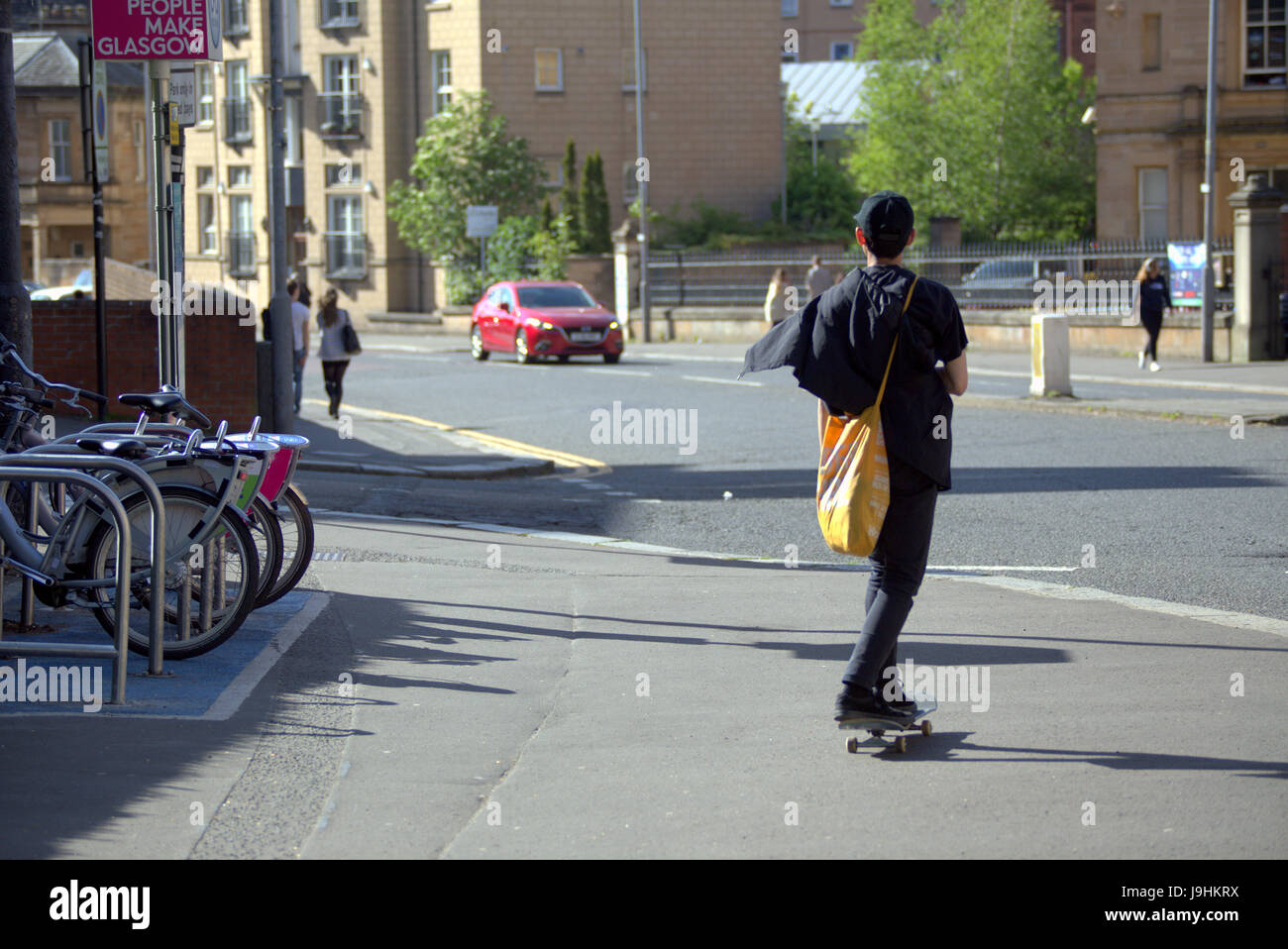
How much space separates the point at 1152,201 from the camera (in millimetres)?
39594

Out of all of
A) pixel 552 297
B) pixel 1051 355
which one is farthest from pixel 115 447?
pixel 552 297

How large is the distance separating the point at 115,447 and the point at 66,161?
68065mm

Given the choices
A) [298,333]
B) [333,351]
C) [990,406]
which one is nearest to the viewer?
[333,351]

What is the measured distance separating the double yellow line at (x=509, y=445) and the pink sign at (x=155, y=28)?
288 inches

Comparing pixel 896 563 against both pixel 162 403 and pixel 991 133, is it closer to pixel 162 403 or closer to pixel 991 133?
pixel 162 403

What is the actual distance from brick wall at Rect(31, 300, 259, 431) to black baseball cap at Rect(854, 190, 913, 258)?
12213 millimetres

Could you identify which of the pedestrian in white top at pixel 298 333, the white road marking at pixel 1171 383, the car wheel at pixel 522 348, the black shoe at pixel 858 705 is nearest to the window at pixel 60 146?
the car wheel at pixel 522 348

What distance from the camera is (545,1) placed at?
51406mm

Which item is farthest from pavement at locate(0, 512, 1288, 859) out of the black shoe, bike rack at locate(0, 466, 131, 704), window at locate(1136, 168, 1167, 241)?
window at locate(1136, 168, 1167, 241)

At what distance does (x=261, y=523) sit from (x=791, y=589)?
123 inches

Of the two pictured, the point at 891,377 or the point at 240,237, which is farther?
the point at 240,237

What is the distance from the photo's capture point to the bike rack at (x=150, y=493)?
251 inches
